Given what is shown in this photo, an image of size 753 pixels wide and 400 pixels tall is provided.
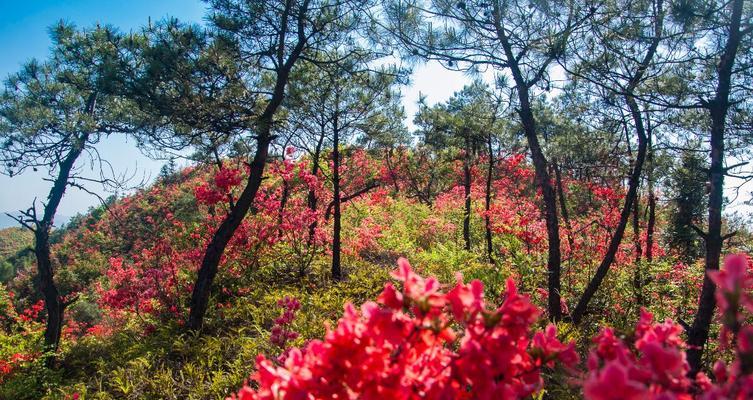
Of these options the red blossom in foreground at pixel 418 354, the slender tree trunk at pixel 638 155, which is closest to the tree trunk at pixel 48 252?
the red blossom in foreground at pixel 418 354

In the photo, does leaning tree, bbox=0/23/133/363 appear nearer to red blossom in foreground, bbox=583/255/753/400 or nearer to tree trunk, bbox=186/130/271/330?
tree trunk, bbox=186/130/271/330

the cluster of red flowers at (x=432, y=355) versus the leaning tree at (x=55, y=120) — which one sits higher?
the leaning tree at (x=55, y=120)

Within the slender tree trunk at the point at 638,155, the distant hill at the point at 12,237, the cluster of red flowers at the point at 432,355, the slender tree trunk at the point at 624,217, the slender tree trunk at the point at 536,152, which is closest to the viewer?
the cluster of red flowers at the point at 432,355

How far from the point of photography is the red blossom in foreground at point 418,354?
1037mm

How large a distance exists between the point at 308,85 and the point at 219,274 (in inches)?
153

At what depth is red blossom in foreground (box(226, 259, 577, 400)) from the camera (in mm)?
1037

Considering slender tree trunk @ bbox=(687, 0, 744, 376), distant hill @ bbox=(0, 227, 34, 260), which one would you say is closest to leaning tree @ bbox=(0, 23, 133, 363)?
slender tree trunk @ bbox=(687, 0, 744, 376)

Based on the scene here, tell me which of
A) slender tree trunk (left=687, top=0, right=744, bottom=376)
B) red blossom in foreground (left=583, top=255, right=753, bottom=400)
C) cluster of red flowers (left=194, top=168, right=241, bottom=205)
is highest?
cluster of red flowers (left=194, top=168, right=241, bottom=205)

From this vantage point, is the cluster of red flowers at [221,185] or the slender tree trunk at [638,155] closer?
the slender tree trunk at [638,155]

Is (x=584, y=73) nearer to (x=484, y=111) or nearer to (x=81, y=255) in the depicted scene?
(x=484, y=111)

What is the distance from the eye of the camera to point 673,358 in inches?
31.3

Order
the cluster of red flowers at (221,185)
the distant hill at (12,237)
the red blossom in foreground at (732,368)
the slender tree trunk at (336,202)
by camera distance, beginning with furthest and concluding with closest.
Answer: the distant hill at (12,237) → the slender tree trunk at (336,202) → the cluster of red flowers at (221,185) → the red blossom in foreground at (732,368)

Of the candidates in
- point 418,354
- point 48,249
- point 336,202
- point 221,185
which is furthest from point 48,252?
point 418,354

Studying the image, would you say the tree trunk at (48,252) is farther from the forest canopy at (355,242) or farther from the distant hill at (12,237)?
the distant hill at (12,237)
